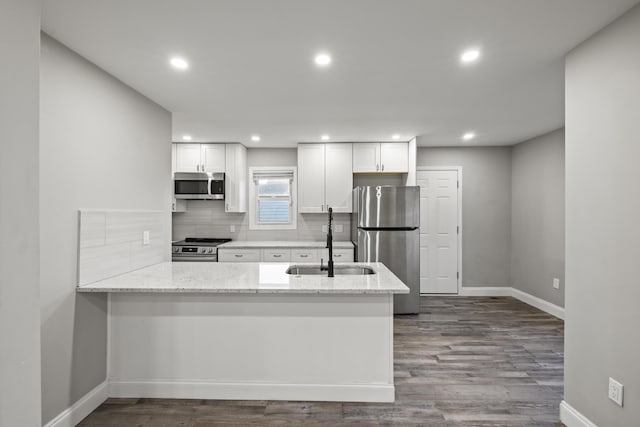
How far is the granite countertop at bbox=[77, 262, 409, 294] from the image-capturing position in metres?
2.18

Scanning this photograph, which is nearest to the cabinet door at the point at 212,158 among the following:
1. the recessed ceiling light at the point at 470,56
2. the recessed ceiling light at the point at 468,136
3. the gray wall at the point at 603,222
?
the recessed ceiling light at the point at 468,136

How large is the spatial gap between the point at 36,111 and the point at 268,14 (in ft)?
3.69

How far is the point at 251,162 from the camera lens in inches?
207

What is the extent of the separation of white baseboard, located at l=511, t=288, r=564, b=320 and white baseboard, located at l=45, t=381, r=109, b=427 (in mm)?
4898

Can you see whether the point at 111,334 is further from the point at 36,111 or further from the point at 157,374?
the point at 36,111

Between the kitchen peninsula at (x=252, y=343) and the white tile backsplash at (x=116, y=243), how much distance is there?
0.51 feet

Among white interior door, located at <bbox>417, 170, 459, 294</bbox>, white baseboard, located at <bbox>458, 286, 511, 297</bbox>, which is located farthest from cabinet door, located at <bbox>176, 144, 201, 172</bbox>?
white baseboard, located at <bbox>458, 286, 511, 297</bbox>

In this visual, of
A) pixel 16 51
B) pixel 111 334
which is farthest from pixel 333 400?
pixel 16 51

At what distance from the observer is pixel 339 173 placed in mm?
4805

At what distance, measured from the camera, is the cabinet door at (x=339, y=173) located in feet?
15.8

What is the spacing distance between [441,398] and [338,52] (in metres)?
2.49

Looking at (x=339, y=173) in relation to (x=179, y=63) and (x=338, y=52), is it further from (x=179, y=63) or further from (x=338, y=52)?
(x=179, y=63)

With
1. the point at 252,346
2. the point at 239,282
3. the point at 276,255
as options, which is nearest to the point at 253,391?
the point at 252,346

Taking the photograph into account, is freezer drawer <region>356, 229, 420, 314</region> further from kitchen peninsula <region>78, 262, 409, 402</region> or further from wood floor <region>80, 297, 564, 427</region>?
kitchen peninsula <region>78, 262, 409, 402</region>
